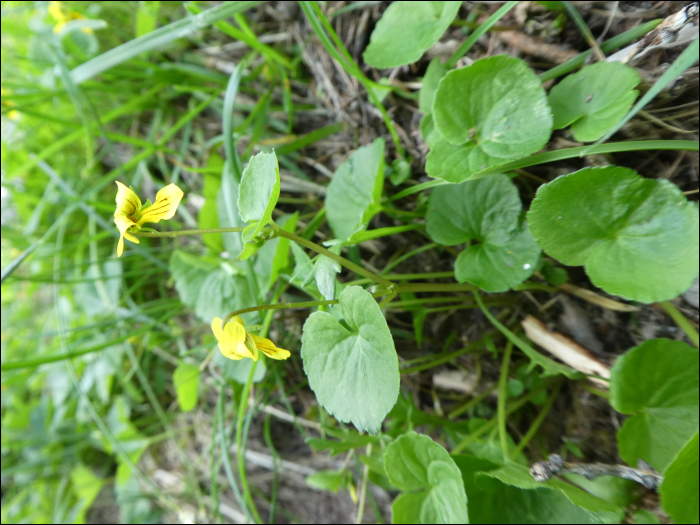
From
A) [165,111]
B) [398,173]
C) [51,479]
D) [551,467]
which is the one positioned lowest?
[51,479]

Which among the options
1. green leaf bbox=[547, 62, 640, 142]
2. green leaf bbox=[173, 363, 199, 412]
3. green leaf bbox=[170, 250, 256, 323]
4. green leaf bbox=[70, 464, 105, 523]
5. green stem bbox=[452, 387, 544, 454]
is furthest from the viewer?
green leaf bbox=[70, 464, 105, 523]

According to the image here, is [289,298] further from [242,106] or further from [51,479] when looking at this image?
[51,479]

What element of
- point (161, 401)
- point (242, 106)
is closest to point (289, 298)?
point (242, 106)

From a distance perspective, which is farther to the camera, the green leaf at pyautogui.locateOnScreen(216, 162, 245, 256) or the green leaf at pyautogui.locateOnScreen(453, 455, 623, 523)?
the green leaf at pyautogui.locateOnScreen(216, 162, 245, 256)

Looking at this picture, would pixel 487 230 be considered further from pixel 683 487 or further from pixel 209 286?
pixel 209 286

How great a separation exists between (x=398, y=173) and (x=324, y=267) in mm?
381

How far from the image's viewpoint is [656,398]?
65 centimetres

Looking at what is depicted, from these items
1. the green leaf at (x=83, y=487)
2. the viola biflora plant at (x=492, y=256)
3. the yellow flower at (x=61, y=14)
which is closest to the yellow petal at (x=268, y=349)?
the viola biflora plant at (x=492, y=256)

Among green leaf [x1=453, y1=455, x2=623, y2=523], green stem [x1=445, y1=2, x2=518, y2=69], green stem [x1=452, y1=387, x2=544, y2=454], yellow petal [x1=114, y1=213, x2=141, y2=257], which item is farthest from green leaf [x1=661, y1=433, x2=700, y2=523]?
yellow petal [x1=114, y1=213, x2=141, y2=257]

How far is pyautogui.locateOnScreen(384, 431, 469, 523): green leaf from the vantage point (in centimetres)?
64

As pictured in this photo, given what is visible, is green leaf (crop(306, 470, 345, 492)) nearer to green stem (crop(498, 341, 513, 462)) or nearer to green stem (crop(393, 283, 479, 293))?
green stem (crop(498, 341, 513, 462))

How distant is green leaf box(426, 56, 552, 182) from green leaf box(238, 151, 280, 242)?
0.80ft

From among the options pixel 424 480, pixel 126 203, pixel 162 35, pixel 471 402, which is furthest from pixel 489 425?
pixel 162 35

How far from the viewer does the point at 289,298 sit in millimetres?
960
